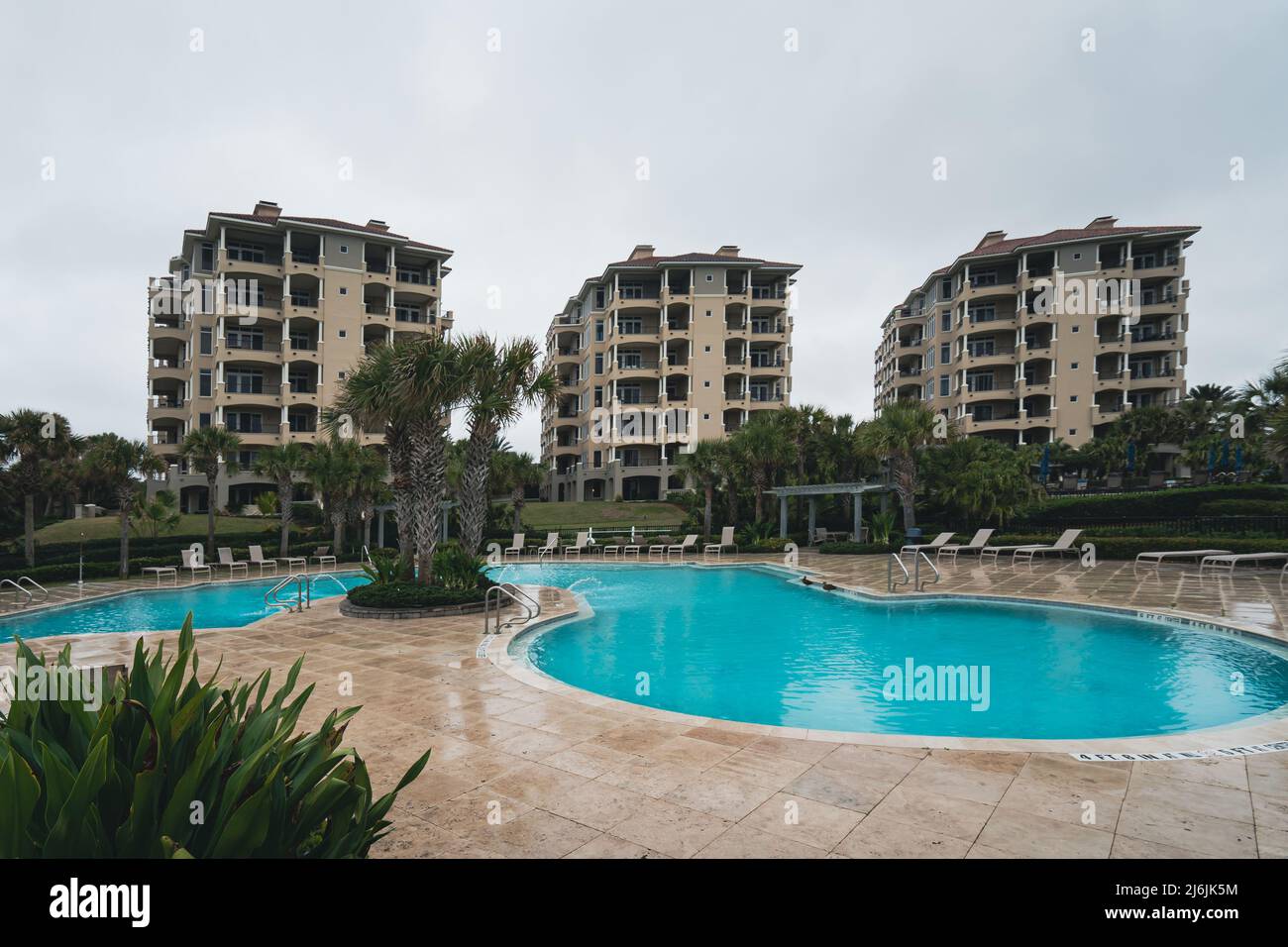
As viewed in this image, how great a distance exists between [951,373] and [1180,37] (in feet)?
144

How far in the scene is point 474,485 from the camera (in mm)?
14695

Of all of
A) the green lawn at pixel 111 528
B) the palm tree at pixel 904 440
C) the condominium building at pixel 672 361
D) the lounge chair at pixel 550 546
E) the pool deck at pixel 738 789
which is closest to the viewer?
the pool deck at pixel 738 789

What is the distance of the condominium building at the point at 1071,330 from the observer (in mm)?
46562

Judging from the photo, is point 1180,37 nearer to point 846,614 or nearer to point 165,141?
point 846,614

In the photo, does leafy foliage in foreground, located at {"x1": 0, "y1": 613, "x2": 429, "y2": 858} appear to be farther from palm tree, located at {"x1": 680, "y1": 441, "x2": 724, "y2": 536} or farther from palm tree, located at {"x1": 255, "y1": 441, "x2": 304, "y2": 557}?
palm tree, located at {"x1": 680, "y1": 441, "x2": 724, "y2": 536}

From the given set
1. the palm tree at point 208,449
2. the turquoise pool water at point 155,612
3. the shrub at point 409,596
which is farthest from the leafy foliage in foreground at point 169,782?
the palm tree at point 208,449

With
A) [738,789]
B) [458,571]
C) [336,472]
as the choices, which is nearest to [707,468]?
[336,472]

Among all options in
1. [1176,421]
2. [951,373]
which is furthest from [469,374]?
[951,373]

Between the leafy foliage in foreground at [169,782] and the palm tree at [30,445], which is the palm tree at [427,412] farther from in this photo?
the palm tree at [30,445]

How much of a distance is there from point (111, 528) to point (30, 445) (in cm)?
1098

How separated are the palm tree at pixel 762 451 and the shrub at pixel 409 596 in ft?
64.7

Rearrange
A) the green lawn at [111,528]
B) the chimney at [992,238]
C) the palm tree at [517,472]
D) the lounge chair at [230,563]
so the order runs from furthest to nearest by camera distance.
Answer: the chimney at [992,238] < the green lawn at [111,528] < the palm tree at [517,472] < the lounge chair at [230,563]

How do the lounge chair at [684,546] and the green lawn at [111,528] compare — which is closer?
the lounge chair at [684,546]

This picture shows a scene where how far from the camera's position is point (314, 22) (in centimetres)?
910
